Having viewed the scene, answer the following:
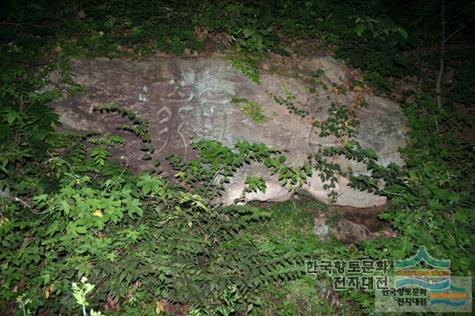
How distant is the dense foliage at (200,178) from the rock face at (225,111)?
183mm

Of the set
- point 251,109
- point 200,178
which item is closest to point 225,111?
point 251,109

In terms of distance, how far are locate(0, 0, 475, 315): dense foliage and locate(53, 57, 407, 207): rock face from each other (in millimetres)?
183

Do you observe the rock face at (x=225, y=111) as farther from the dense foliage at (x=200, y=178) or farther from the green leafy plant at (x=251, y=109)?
the dense foliage at (x=200, y=178)

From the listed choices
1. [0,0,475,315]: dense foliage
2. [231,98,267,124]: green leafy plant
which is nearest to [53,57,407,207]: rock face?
[231,98,267,124]: green leafy plant

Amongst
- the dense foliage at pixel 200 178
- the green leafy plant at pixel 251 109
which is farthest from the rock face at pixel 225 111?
the dense foliage at pixel 200 178

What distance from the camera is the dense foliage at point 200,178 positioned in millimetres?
2625

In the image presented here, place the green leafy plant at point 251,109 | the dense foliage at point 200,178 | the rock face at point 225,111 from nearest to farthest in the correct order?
A: the dense foliage at point 200,178
the rock face at point 225,111
the green leafy plant at point 251,109

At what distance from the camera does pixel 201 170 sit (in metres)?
3.46

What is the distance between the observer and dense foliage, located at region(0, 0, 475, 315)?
262 cm

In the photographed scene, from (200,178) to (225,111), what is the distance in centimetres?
144

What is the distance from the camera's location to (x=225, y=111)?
447 centimetres

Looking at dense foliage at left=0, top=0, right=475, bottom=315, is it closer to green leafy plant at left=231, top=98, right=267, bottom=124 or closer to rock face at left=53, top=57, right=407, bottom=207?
green leafy plant at left=231, top=98, right=267, bottom=124

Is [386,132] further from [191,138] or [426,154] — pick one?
[191,138]

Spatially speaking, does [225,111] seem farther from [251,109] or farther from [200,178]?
[200,178]
